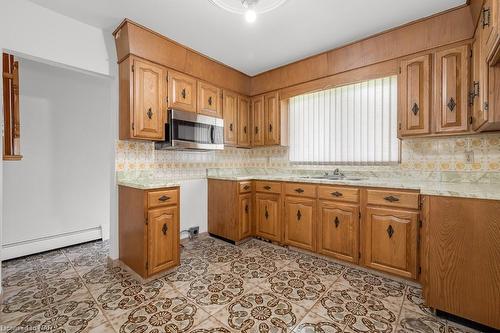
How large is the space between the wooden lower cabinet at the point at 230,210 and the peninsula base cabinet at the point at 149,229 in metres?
0.92

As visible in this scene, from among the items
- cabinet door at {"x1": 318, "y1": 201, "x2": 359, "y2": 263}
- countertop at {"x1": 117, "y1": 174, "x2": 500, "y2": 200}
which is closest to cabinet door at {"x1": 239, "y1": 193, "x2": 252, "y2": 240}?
countertop at {"x1": 117, "y1": 174, "x2": 500, "y2": 200}

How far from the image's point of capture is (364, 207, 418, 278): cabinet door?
2.03 meters

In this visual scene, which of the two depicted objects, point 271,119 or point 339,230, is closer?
point 339,230

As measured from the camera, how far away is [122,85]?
2473mm

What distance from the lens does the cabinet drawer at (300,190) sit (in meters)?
2.68

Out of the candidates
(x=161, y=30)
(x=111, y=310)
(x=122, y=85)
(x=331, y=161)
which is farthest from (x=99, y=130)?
(x=331, y=161)

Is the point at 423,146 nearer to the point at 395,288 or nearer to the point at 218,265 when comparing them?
the point at 395,288

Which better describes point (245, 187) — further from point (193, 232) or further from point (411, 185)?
point (411, 185)

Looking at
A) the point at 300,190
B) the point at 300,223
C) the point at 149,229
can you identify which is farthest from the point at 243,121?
the point at 149,229

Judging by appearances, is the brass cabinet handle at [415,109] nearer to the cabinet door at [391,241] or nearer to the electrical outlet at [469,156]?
the electrical outlet at [469,156]

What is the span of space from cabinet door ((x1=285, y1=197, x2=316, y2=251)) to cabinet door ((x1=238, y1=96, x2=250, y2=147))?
1275mm

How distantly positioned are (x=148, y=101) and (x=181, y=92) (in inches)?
19.1

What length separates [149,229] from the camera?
85.1 inches

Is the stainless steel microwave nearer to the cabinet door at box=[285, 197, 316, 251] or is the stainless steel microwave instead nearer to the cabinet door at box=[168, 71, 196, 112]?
the cabinet door at box=[168, 71, 196, 112]
